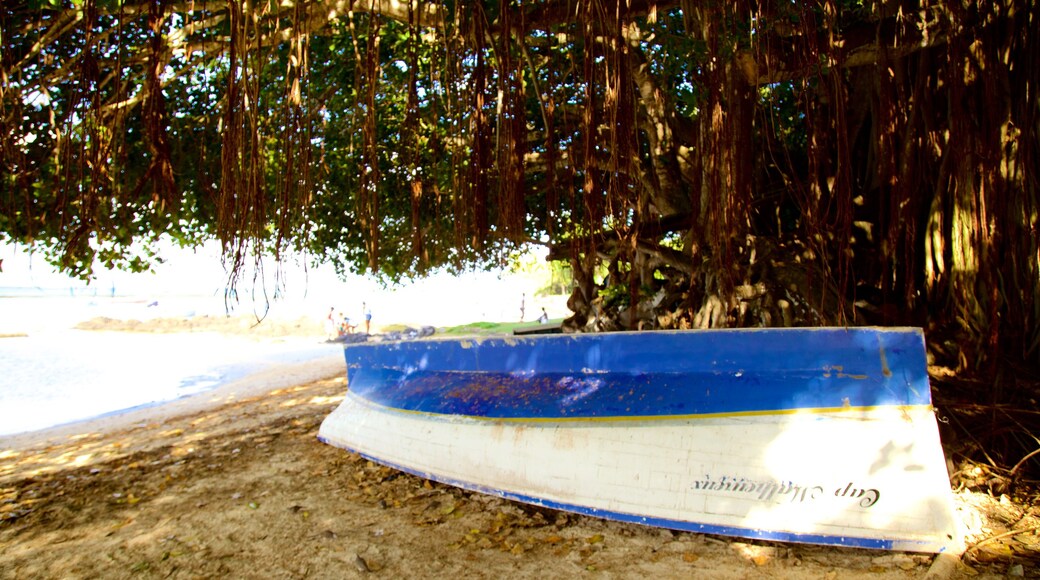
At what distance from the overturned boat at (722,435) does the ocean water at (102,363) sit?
27.0 feet

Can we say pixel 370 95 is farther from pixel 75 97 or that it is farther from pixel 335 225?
pixel 335 225

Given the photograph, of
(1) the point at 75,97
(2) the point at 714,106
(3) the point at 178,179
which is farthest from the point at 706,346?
(3) the point at 178,179

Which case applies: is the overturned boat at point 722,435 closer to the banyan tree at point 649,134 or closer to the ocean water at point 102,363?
the banyan tree at point 649,134

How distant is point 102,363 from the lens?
1557 centimetres

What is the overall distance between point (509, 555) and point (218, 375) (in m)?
12.3

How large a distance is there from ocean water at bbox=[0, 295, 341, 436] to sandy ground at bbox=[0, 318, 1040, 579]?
630 cm

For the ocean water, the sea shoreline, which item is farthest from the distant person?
the sea shoreline

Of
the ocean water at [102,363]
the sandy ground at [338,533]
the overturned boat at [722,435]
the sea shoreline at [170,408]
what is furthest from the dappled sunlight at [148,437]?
the ocean water at [102,363]

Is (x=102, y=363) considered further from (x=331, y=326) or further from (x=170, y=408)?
(x=170, y=408)

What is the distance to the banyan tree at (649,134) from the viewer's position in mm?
2436

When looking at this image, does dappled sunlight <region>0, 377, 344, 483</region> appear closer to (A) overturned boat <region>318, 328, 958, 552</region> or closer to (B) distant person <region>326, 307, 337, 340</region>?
(A) overturned boat <region>318, 328, 958, 552</region>

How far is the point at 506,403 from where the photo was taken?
344 centimetres

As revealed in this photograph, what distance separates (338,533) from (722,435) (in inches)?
69.2

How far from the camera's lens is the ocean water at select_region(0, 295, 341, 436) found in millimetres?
10539
